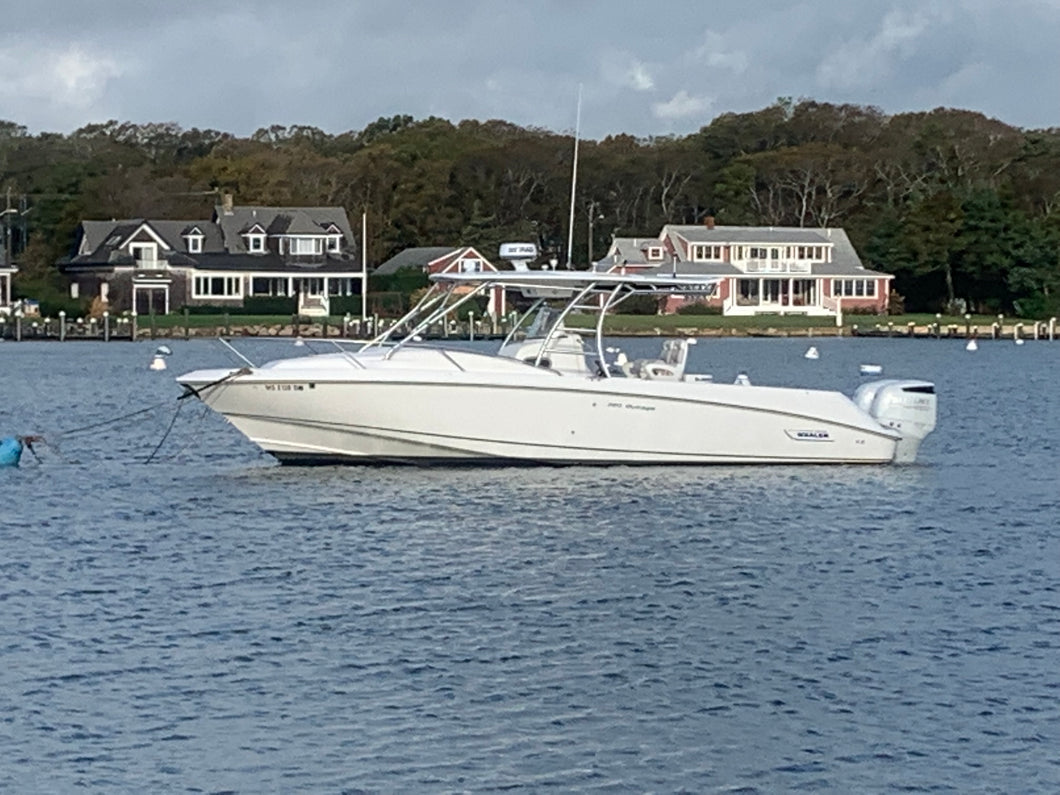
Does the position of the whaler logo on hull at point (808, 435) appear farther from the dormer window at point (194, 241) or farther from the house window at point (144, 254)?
the dormer window at point (194, 241)

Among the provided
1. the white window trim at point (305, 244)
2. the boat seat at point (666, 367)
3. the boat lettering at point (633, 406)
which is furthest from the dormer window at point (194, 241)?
the boat lettering at point (633, 406)

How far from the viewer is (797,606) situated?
21.1 metres

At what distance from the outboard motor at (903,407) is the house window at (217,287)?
86.5m

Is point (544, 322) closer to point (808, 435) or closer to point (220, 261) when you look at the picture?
point (808, 435)

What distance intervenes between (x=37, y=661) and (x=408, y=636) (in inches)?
135

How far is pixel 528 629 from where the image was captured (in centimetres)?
1969

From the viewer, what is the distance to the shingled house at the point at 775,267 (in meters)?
118

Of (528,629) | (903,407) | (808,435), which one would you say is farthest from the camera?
(903,407)

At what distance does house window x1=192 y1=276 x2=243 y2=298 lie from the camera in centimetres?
11381

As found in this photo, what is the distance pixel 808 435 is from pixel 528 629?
10.8m

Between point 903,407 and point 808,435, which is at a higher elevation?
point 903,407

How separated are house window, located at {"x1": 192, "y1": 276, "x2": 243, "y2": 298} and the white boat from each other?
281 ft

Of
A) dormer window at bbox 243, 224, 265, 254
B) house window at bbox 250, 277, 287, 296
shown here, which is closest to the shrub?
house window at bbox 250, 277, 287, 296

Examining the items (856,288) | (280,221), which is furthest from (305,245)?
Result: (856,288)
